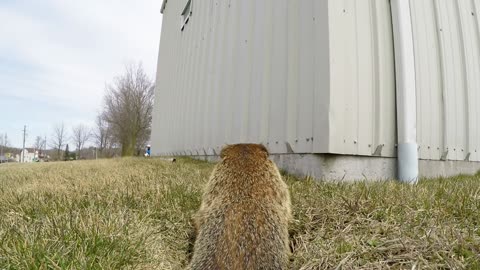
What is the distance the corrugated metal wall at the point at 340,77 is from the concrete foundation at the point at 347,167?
10cm

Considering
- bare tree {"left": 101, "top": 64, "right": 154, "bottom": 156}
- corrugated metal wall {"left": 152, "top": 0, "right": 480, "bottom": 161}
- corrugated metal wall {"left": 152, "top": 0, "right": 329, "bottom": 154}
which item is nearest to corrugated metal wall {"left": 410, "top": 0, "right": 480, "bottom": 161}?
corrugated metal wall {"left": 152, "top": 0, "right": 480, "bottom": 161}

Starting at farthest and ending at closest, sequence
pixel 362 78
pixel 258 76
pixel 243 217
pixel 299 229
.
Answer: pixel 258 76 → pixel 362 78 → pixel 299 229 → pixel 243 217

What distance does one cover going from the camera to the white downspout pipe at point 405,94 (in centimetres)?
413

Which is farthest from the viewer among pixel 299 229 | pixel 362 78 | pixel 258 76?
pixel 258 76

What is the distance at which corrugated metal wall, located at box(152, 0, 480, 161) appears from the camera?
404cm

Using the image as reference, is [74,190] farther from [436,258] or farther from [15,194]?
[436,258]

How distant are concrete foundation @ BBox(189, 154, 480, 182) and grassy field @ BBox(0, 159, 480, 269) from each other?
0.54 metres

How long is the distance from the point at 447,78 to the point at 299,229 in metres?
3.89

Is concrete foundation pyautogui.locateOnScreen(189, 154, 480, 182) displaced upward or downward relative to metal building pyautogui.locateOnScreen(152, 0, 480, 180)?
downward

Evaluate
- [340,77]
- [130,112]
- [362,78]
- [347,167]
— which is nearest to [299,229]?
[347,167]

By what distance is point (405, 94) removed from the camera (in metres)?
4.19

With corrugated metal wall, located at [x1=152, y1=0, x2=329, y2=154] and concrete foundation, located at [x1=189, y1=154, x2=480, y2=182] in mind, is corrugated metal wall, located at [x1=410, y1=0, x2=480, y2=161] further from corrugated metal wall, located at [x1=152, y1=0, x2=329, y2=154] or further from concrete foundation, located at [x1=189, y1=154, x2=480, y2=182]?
corrugated metal wall, located at [x1=152, y1=0, x2=329, y2=154]

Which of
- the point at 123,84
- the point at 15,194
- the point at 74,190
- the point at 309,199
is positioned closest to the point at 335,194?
the point at 309,199

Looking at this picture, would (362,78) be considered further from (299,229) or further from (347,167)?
(299,229)
